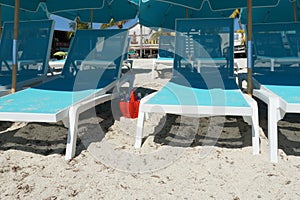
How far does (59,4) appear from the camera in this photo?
183 inches

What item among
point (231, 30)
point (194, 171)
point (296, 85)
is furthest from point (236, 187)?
point (231, 30)

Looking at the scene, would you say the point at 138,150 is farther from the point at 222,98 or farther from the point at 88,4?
the point at 88,4

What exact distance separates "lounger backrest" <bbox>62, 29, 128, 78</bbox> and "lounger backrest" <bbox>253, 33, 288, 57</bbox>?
8.42ft

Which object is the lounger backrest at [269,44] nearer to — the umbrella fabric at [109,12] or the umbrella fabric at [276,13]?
the umbrella fabric at [276,13]

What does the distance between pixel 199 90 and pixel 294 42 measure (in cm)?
296

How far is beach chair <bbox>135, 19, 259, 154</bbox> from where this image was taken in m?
2.33

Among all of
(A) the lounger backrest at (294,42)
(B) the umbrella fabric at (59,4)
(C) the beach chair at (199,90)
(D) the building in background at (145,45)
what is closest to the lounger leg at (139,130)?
(C) the beach chair at (199,90)

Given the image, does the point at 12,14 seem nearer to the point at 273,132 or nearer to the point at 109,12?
the point at 109,12

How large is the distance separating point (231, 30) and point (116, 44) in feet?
6.78

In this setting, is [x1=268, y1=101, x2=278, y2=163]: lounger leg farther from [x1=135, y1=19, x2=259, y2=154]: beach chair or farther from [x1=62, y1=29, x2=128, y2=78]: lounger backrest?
[x1=62, y1=29, x2=128, y2=78]: lounger backrest

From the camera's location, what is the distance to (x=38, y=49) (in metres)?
4.78

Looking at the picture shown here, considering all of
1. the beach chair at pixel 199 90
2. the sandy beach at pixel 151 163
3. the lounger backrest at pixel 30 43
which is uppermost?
the lounger backrest at pixel 30 43

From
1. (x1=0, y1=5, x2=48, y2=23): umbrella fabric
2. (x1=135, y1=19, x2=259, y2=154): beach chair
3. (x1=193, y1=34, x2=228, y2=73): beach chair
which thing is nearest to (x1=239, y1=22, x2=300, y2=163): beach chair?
(x1=135, y1=19, x2=259, y2=154): beach chair

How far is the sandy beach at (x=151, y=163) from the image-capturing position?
1810mm
